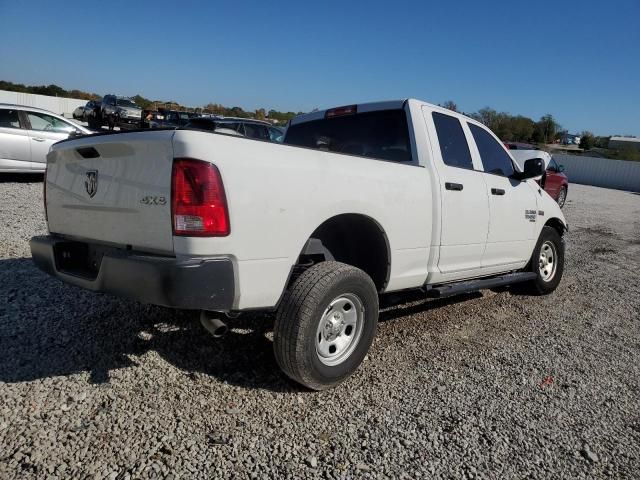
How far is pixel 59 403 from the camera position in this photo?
2654 millimetres

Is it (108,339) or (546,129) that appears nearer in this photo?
(108,339)

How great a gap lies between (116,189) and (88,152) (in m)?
0.40

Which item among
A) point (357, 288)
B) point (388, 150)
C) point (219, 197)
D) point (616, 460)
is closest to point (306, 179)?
point (219, 197)

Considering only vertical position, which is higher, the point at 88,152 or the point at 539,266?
the point at 88,152

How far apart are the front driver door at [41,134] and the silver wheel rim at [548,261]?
9500 mm

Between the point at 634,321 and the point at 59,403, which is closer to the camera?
the point at 59,403

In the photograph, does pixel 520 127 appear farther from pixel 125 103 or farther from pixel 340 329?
pixel 340 329

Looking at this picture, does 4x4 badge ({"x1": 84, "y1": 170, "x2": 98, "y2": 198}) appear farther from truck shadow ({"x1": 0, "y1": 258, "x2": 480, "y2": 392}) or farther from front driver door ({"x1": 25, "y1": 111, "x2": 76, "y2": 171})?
front driver door ({"x1": 25, "y1": 111, "x2": 76, "y2": 171})

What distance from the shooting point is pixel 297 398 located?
2889 millimetres

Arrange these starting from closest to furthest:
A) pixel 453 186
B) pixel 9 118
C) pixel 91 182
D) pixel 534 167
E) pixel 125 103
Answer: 1. pixel 91 182
2. pixel 453 186
3. pixel 534 167
4. pixel 9 118
5. pixel 125 103

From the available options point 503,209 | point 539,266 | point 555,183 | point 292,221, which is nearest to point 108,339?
point 292,221

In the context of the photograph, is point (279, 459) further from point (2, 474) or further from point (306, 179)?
point (306, 179)

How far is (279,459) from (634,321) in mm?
4163

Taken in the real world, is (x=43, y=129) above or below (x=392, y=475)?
above
